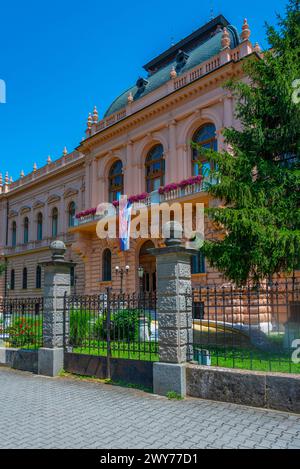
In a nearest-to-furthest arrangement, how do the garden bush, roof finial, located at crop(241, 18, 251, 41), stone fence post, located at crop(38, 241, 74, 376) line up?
the garden bush < stone fence post, located at crop(38, 241, 74, 376) < roof finial, located at crop(241, 18, 251, 41)

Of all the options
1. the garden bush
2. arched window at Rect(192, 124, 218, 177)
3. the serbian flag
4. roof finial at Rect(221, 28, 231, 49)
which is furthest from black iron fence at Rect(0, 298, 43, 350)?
roof finial at Rect(221, 28, 231, 49)

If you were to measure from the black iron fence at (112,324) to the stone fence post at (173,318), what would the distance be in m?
0.57

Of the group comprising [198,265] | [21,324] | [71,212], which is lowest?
[21,324]

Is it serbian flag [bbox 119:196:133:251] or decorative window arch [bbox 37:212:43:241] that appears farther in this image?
decorative window arch [bbox 37:212:43:241]

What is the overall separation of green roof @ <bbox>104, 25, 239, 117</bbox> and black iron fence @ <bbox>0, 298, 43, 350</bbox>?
17.9 metres

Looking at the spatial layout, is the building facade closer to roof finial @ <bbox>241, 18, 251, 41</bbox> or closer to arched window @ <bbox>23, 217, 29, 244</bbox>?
roof finial @ <bbox>241, 18, 251, 41</bbox>

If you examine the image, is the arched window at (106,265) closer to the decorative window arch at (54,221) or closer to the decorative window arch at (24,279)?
the decorative window arch at (54,221)

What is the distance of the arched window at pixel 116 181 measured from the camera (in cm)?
2786

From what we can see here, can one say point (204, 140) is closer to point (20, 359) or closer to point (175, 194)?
point (175, 194)

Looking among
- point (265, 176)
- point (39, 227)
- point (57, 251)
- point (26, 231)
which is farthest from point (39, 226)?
point (265, 176)

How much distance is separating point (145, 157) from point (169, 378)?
20.6 metres

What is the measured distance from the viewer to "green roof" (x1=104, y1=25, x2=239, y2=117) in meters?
23.4

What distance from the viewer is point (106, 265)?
27609mm

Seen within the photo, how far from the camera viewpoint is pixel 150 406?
638cm
